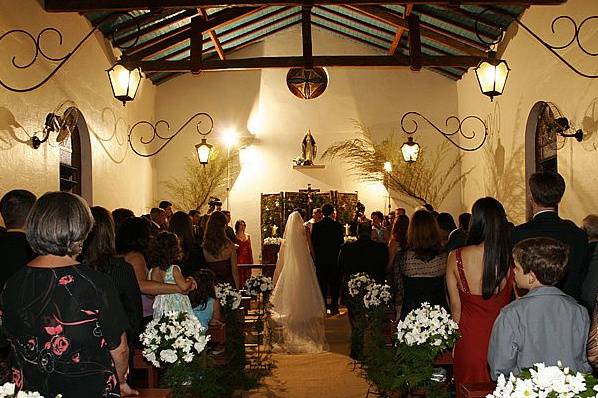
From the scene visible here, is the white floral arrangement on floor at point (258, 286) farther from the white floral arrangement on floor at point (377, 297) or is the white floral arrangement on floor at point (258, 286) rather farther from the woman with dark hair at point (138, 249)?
the woman with dark hair at point (138, 249)

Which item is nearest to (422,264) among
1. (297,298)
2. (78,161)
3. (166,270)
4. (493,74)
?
(166,270)

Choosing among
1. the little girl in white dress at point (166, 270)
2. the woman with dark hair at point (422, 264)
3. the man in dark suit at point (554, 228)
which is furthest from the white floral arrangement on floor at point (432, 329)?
the little girl in white dress at point (166, 270)

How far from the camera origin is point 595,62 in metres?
8.70

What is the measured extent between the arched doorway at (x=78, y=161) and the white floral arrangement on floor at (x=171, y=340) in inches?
261

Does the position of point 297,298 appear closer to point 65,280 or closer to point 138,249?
point 138,249

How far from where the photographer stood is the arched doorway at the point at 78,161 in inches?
448

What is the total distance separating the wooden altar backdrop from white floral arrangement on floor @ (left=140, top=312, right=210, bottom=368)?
12200mm

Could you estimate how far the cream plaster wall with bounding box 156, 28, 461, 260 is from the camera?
58.0 feet

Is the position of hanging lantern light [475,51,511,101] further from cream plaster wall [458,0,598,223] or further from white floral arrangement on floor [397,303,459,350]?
white floral arrangement on floor [397,303,459,350]

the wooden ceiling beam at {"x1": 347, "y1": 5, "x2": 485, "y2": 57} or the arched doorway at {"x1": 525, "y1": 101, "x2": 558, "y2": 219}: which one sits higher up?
the wooden ceiling beam at {"x1": 347, "y1": 5, "x2": 485, "y2": 57}

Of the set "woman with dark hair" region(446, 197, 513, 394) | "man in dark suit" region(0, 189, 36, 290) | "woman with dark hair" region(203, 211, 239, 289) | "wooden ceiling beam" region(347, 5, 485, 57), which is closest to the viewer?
"woman with dark hair" region(446, 197, 513, 394)

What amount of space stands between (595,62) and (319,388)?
460cm

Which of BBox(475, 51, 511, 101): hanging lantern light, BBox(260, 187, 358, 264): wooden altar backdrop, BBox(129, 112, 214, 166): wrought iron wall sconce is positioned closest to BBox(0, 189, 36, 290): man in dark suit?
BBox(475, 51, 511, 101): hanging lantern light

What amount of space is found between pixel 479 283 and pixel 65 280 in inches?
108
